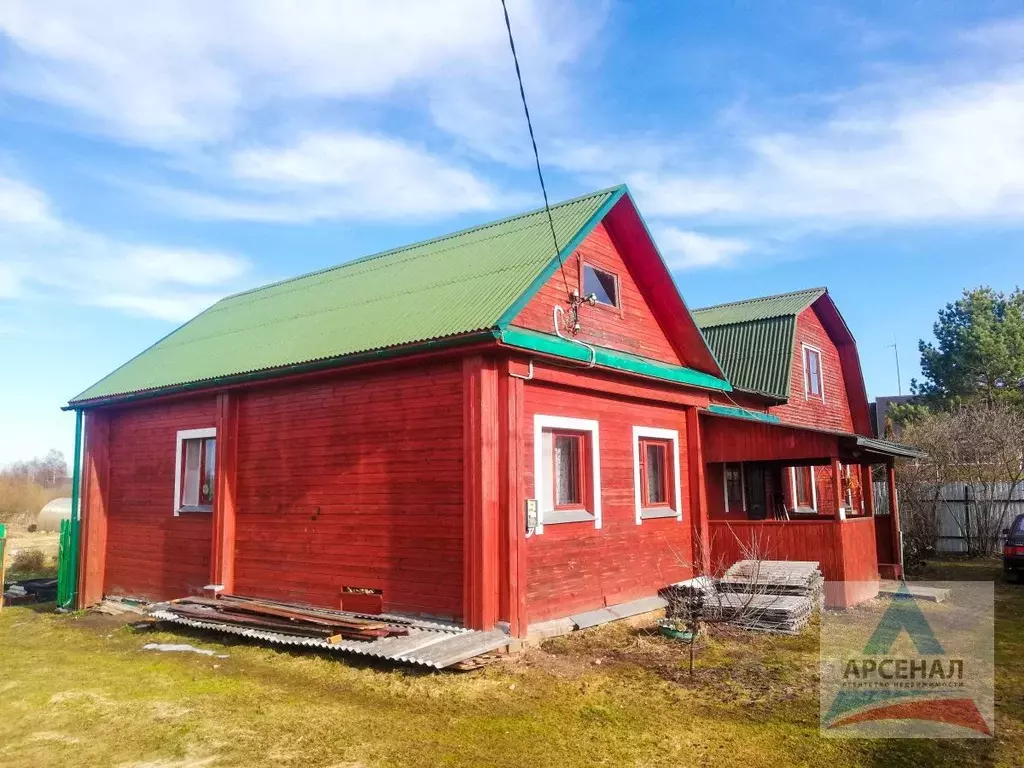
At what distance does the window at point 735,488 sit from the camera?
1603 centimetres

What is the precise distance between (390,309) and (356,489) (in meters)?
3.07

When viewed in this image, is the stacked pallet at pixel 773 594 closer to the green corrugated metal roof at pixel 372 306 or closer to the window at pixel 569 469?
the window at pixel 569 469

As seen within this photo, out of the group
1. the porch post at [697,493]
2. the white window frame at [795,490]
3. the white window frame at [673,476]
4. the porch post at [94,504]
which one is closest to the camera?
the white window frame at [673,476]

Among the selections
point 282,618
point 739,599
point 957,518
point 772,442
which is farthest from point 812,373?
point 282,618

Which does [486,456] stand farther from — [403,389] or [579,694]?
[579,694]

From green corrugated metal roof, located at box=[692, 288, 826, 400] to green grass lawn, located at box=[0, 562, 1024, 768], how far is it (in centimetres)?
960

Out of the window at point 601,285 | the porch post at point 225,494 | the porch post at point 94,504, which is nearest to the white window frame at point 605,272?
the window at point 601,285

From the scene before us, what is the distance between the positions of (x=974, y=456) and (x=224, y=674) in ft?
74.8

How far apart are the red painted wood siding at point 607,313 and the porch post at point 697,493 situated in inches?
51.1

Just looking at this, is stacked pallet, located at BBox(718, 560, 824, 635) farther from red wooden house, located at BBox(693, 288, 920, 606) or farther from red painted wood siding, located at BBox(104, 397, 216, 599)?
red painted wood siding, located at BBox(104, 397, 216, 599)

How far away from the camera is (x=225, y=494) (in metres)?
12.4

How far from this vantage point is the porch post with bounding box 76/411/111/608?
14.7 metres

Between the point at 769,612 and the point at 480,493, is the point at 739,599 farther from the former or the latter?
the point at 480,493

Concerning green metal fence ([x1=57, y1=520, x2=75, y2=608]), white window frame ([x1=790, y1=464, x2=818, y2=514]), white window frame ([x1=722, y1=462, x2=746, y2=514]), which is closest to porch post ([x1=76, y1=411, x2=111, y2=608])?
green metal fence ([x1=57, y1=520, x2=75, y2=608])
